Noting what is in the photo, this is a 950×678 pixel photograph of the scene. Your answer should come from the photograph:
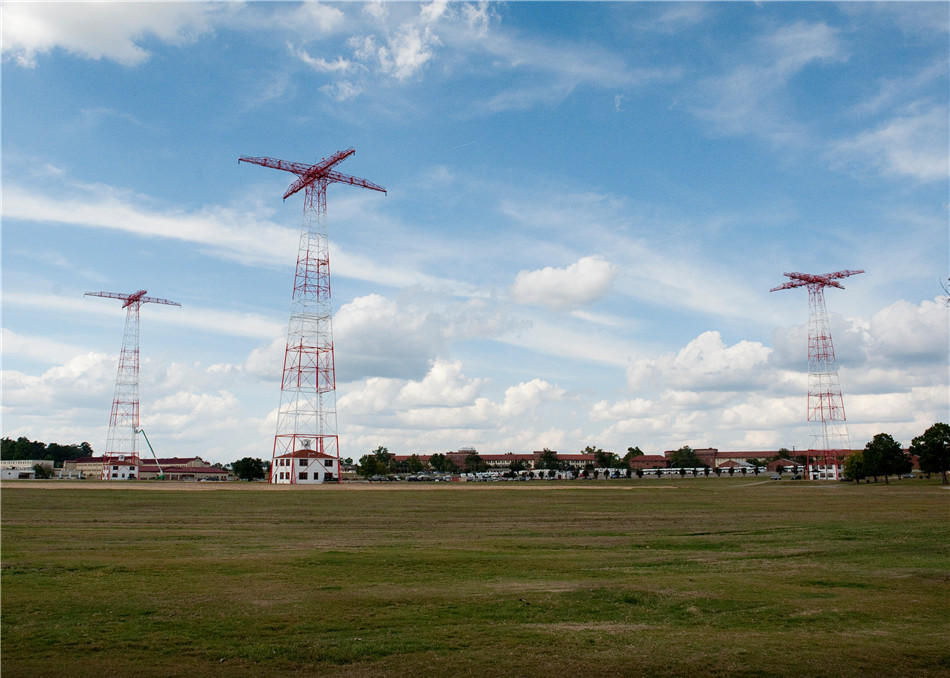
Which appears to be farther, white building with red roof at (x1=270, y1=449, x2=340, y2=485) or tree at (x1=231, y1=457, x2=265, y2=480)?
tree at (x1=231, y1=457, x2=265, y2=480)

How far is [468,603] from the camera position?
48.9 feet

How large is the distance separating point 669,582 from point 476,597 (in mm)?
4927

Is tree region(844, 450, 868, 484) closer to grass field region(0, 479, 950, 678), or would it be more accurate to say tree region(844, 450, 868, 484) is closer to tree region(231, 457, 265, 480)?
grass field region(0, 479, 950, 678)

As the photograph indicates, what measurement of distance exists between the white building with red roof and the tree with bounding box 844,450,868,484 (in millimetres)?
73824

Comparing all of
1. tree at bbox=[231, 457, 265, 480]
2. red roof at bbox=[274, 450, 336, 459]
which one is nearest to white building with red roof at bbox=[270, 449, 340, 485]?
red roof at bbox=[274, 450, 336, 459]

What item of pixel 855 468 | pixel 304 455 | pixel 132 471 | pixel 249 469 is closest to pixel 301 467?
pixel 304 455

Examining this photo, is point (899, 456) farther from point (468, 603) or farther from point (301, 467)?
point (468, 603)

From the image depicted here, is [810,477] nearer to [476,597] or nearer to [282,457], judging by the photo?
[282,457]

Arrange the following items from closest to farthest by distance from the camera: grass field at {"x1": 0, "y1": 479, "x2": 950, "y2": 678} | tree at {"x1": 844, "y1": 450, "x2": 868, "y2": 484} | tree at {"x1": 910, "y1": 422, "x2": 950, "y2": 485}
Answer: grass field at {"x1": 0, "y1": 479, "x2": 950, "y2": 678} → tree at {"x1": 910, "y1": 422, "x2": 950, "y2": 485} → tree at {"x1": 844, "y1": 450, "x2": 868, "y2": 484}

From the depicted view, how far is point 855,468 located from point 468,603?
10644 centimetres

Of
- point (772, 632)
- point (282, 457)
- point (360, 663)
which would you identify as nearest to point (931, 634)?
point (772, 632)

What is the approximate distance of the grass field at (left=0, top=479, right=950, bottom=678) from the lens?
11195mm

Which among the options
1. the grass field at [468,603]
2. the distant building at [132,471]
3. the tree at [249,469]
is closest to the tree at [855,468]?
the grass field at [468,603]

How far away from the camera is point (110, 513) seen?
3547cm
